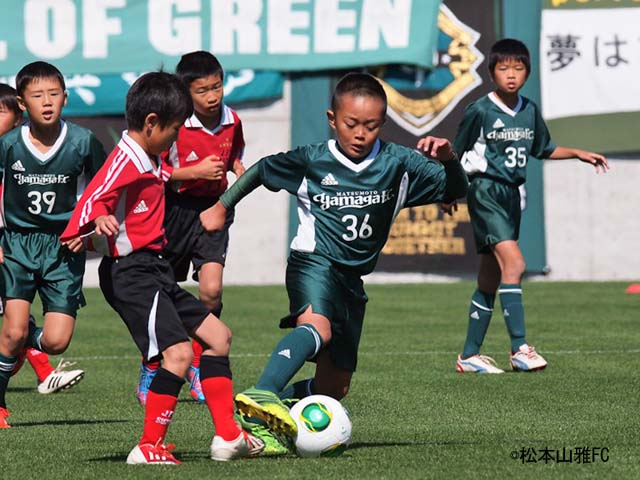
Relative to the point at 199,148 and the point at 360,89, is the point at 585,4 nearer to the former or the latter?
the point at 199,148

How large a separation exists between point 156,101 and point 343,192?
3.06 ft

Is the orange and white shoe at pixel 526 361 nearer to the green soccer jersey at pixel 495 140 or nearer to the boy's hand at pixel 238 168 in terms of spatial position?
the green soccer jersey at pixel 495 140

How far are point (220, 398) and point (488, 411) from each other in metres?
2.04

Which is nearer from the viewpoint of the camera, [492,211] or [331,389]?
[331,389]

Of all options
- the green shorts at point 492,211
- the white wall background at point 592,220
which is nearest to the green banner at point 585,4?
the white wall background at point 592,220

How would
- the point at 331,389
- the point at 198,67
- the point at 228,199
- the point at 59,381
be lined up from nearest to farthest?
the point at 228,199 < the point at 331,389 < the point at 198,67 < the point at 59,381

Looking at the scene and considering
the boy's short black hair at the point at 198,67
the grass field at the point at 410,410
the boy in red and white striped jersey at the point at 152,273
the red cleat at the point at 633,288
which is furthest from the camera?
the red cleat at the point at 633,288

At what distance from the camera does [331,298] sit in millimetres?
5844

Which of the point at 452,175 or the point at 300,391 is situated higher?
the point at 452,175

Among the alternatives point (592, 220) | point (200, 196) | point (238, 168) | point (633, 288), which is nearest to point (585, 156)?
point (238, 168)

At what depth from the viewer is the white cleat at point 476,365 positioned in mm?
9062

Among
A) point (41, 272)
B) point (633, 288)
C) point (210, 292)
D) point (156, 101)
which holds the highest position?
point (156, 101)

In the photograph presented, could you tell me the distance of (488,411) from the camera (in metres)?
6.98

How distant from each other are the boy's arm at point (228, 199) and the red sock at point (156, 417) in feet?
2.82
